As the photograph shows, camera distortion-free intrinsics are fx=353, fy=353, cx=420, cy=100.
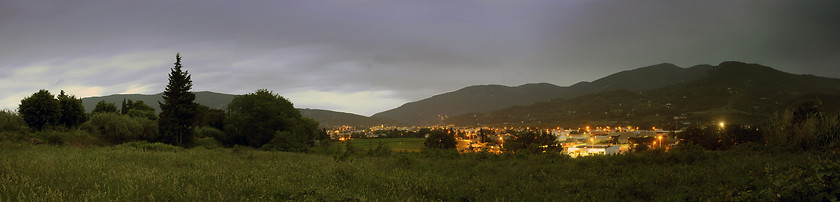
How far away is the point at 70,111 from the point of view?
1289 inches

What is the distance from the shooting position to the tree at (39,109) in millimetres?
28672

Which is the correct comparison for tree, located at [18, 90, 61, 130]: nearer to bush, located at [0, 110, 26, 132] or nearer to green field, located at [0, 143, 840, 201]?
bush, located at [0, 110, 26, 132]

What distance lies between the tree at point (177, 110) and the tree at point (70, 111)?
624 cm

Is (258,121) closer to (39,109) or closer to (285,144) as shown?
(285,144)

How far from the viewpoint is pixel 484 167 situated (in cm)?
1373

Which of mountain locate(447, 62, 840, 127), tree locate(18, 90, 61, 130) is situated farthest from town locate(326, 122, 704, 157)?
tree locate(18, 90, 61, 130)

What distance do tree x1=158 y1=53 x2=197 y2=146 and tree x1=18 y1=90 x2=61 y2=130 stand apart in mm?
7999

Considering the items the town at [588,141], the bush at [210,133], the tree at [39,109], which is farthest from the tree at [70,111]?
the town at [588,141]

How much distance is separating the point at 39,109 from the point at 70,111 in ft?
13.4

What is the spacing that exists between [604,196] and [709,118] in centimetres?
15560

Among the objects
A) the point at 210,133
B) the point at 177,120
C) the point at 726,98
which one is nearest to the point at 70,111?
the point at 177,120

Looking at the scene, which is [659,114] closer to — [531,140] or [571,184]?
[531,140]

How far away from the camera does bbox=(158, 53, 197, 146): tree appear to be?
121 ft

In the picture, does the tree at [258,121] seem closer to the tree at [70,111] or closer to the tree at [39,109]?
the tree at [70,111]
